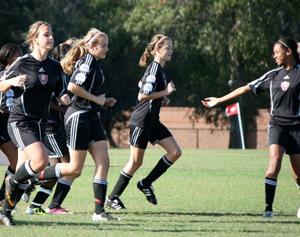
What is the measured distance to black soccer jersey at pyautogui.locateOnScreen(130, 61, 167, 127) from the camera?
40.9 feet

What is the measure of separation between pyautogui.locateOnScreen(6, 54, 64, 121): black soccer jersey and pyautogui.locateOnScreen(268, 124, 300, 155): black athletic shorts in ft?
9.71

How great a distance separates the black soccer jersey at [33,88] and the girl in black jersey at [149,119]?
2.28 m

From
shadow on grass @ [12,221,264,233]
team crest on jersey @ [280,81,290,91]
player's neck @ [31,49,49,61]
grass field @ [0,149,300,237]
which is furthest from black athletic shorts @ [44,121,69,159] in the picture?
team crest on jersey @ [280,81,290,91]

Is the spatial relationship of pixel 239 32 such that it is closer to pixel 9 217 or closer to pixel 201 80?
pixel 201 80

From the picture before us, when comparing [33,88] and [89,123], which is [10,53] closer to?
[89,123]

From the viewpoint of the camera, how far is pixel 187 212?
12164mm

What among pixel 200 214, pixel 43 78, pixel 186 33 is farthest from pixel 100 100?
pixel 186 33

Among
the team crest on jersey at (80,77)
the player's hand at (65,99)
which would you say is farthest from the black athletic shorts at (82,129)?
the team crest on jersey at (80,77)

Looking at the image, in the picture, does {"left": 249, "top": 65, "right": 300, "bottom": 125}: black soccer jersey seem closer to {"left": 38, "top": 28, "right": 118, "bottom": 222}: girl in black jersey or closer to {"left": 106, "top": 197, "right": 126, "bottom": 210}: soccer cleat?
{"left": 38, "top": 28, "right": 118, "bottom": 222}: girl in black jersey

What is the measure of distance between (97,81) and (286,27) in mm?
34729

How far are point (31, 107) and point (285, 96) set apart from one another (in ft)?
10.8

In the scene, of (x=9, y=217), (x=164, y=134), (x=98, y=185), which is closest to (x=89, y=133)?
(x=98, y=185)

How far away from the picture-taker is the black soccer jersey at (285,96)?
11703 mm

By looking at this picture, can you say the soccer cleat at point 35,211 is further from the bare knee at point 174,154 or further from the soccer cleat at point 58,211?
the bare knee at point 174,154
